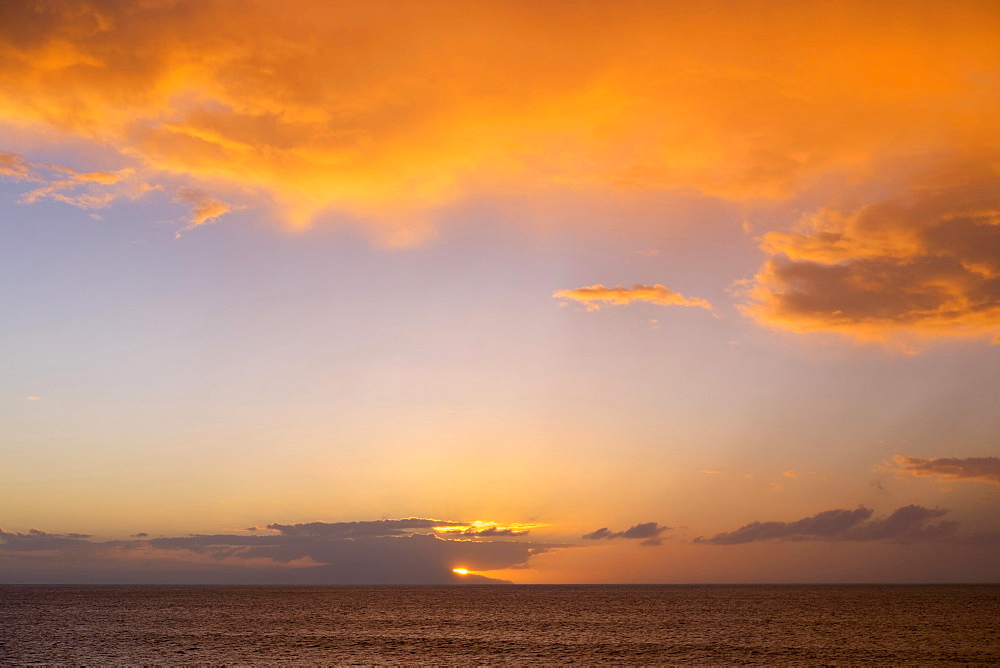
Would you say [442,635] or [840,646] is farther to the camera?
[442,635]

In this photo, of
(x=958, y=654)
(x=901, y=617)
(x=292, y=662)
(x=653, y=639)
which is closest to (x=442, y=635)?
(x=653, y=639)

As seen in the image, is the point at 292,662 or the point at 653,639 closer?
the point at 292,662

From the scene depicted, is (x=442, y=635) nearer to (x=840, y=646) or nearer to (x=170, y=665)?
(x=170, y=665)

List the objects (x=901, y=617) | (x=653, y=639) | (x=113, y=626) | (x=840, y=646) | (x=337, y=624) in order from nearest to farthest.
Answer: (x=840, y=646)
(x=653, y=639)
(x=113, y=626)
(x=337, y=624)
(x=901, y=617)

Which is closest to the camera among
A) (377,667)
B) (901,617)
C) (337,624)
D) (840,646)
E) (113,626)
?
(377,667)

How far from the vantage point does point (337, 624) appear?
139000 millimetres

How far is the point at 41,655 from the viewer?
83.7m

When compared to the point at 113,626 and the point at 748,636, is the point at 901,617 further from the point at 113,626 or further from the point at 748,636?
the point at 113,626

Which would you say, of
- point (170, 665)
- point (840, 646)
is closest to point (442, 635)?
point (170, 665)

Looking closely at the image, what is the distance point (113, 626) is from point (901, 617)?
483ft

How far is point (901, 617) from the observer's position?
159875mm

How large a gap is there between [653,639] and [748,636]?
1507 cm

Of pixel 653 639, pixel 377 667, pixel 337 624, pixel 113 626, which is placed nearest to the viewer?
pixel 377 667

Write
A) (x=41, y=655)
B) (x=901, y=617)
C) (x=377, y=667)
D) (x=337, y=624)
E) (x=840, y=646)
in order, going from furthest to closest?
(x=901, y=617) → (x=337, y=624) → (x=840, y=646) → (x=41, y=655) → (x=377, y=667)
